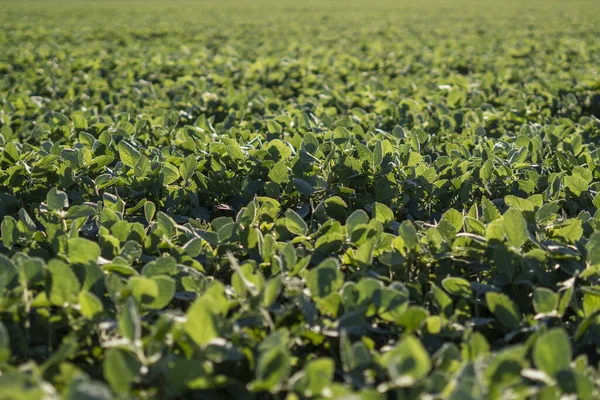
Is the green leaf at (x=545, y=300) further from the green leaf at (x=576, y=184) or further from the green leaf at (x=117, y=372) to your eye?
the green leaf at (x=117, y=372)

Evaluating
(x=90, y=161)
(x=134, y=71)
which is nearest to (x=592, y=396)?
(x=90, y=161)

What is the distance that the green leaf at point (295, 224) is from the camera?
194 cm

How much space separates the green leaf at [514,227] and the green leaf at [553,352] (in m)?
0.52

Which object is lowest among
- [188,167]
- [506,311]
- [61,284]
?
[506,311]

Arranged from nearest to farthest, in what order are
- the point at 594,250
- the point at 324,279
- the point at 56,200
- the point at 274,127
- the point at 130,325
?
1. the point at 130,325
2. the point at 324,279
3. the point at 594,250
4. the point at 56,200
5. the point at 274,127

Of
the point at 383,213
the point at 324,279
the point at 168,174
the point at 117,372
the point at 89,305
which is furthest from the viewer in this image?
the point at 168,174

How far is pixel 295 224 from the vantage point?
1.94 meters

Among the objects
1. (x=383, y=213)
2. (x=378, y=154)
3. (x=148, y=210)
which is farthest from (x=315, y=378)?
Answer: (x=378, y=154)

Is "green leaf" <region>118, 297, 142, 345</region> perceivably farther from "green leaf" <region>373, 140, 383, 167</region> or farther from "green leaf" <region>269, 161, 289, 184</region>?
"green leaf" <region>373, 140, 383, 167</region>

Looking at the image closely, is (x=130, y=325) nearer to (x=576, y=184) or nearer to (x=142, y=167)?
(x=142, y=167)

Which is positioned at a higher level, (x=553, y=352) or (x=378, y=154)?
(x=378, y=154)

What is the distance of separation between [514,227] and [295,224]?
0.72 metres

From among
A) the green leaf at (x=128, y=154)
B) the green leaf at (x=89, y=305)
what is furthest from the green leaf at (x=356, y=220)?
the green leaf at (x=128, y=154)

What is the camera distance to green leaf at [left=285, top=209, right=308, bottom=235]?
194cm
